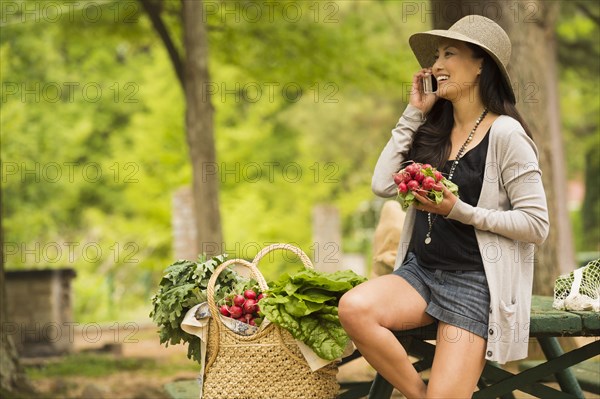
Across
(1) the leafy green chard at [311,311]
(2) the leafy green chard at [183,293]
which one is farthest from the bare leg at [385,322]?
(2) the leafy green chard at [183,293]

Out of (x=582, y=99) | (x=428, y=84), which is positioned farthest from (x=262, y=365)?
(x=582, y=99)

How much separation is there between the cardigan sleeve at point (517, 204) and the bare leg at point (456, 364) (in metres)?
0.47

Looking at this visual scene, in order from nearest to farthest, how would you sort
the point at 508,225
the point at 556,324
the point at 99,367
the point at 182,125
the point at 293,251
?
the point at 508,225 < the point at 556,324 < the point at 293,251 < the point at 99,367 < the point at 182,125

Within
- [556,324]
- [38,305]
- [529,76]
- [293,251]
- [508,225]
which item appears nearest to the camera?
[508,225]

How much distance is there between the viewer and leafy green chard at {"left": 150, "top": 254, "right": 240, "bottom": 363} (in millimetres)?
4613

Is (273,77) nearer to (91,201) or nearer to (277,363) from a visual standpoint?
(277,363)

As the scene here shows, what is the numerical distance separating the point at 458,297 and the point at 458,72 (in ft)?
3.43

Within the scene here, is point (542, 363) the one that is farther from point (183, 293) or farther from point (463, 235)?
point (183, 293)

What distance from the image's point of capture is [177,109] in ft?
55.5

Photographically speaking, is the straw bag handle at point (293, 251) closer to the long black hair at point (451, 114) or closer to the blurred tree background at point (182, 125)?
the long black hair at point (451, 114)

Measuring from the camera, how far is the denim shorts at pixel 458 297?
158 inches

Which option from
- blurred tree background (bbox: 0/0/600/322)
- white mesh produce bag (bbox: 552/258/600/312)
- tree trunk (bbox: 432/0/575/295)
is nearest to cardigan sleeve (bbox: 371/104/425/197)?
white mesh produce bag (bbox: 552/258/600/312)

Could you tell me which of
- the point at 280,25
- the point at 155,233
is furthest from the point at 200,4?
the point at 155,233

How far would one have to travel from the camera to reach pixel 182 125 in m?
16.9
